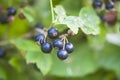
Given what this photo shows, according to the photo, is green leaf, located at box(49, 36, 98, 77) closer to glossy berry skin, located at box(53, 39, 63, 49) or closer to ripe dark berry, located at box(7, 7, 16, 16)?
ripe dark berry, located at box(7, 7, 16, 16)

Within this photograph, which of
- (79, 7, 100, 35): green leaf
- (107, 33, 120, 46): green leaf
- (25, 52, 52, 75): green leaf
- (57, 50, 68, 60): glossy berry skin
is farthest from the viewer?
(107, 33, 120, 46): green leaf

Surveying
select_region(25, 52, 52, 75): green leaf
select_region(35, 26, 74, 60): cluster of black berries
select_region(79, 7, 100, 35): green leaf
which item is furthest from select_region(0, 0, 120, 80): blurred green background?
select_region(35, 26, 74, 60): cluster of black berries

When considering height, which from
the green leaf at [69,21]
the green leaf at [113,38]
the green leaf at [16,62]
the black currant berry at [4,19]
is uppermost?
the green leaf at [69,21]

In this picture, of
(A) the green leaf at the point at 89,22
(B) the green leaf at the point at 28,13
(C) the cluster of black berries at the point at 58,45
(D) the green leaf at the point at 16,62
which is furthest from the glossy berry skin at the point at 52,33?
(D) the green leaf at the point at 16,62

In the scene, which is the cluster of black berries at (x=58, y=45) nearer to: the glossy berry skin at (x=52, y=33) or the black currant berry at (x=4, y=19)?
the glossy berry skin at (x=52, y=33)

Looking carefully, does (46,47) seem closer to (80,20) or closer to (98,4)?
(80,20)

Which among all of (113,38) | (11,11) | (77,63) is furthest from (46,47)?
(113,38)
